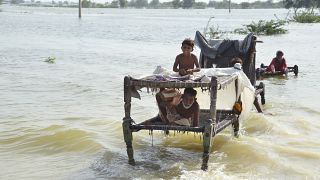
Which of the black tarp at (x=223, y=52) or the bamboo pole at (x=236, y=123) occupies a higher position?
the black tarp at (x=223, y=52)

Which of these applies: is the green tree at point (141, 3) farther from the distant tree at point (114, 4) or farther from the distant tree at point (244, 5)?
the distant tree at point (244, 5)

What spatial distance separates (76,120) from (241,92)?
141 inches

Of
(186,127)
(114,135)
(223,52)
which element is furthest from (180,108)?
(223,52)

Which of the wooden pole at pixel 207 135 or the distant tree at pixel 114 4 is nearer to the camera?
the wooden pole at pixel 207 135

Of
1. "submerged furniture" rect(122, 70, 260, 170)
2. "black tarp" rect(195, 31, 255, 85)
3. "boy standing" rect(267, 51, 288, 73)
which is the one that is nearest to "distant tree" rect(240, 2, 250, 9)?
"boy standing" rect(267, 51, 288, 73)

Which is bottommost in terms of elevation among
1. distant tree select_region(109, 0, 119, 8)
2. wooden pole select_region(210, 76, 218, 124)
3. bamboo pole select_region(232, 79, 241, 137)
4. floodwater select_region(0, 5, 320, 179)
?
floodwater select_region(0, 5, 320, 179)

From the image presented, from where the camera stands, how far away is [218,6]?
165 meters

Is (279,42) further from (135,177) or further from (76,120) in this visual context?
(135,177)

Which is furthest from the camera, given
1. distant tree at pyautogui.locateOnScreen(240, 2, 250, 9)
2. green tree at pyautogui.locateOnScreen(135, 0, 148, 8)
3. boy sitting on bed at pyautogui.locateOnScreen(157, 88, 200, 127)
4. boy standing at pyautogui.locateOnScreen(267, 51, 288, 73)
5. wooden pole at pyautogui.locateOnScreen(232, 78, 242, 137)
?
green tree at pyautogui.locateOnScreen(135, 0, 148, 8)

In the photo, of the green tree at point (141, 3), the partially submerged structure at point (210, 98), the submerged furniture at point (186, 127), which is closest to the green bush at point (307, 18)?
the partially submerged structure at point (210, 98)

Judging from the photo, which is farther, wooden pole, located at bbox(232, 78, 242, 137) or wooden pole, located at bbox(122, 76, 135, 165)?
wooden pole, located at bbox(232, 78, 242, 137)

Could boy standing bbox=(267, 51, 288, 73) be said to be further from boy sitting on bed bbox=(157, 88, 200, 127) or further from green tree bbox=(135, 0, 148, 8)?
green tree bbox=(135, 0, 148, 8)

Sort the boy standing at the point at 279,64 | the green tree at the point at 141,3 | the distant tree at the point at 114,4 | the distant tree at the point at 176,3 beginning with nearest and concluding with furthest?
the boy standing at the point at 279,64 → the distant tree at the point at 176,3 → the distant tree at the point at 114,4 → the green tree at the point at 141,3

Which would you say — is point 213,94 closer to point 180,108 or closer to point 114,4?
point 180,108
